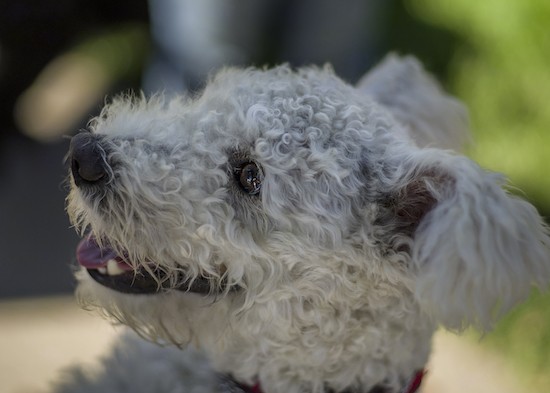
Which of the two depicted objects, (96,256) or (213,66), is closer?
(96,256)

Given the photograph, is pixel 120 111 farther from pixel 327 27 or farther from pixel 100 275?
pixel 327 27

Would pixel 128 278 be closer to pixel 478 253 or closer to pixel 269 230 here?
pixel 269 230

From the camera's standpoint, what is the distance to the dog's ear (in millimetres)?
1506

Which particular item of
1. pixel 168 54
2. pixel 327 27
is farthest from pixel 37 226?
pixel 327 27

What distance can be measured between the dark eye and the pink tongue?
0.36 meters

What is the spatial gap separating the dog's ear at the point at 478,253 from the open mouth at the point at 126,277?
58cm

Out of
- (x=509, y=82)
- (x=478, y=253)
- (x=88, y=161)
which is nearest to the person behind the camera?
(x=478, y=253)

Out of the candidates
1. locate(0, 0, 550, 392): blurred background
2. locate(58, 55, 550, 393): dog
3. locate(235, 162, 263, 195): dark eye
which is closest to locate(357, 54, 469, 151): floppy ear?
locate(58, 55, 550, 393): dog

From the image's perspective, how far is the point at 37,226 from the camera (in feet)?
13.6

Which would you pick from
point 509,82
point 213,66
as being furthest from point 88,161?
point 509,82

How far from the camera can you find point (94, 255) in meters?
1.95

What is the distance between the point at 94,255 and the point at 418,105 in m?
1.13

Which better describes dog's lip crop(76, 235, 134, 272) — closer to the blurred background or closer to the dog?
the dog

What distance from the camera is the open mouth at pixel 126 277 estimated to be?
1.89 m
